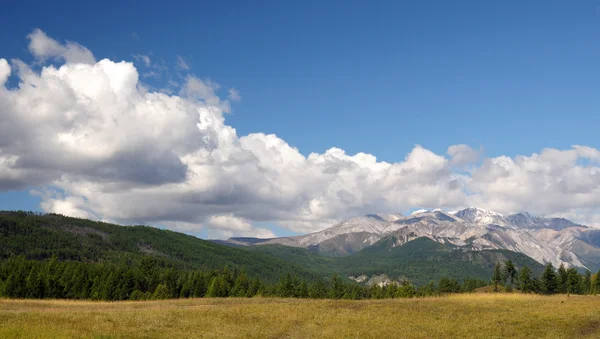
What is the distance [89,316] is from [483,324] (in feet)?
111

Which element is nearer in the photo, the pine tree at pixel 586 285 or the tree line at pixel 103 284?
the tree line at pixel 103 284

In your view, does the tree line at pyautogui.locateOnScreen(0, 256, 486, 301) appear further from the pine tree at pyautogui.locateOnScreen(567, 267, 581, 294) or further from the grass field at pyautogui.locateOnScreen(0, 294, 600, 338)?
the grass field at pyautogui.locateOnScreen(0, 294, 600, 338)

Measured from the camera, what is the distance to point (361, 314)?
43.4 meters

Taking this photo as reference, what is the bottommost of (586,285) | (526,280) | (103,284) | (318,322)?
(103,284)

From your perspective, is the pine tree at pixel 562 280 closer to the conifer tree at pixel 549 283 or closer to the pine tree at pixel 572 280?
the conifer tree at pixel 549 283

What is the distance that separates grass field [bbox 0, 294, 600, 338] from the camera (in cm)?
3291

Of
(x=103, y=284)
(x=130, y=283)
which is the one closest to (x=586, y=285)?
(x=130, y=283)

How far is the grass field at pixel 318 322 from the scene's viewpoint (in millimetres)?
32906

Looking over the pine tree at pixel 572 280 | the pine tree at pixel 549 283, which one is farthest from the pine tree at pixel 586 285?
the pine tree at pixel 549 283

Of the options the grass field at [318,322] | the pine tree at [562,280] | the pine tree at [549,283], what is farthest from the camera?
→ the pine tree at [562,280]

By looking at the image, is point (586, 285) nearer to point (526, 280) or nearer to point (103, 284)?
point (526, 280)

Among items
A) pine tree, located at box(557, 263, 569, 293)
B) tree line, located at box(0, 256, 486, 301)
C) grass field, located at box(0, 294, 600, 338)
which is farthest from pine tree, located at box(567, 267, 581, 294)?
grass field, located at box(0, 294, 600, 338)

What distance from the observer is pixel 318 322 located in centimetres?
3991

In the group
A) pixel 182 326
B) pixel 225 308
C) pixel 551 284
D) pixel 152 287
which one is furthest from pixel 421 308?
pixel 551 284
